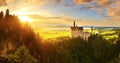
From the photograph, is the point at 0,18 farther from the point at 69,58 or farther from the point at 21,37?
the point at 69,58

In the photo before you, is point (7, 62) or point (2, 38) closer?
point (7, 62)

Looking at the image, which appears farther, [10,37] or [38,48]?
[38,48]

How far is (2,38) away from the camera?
175875mm

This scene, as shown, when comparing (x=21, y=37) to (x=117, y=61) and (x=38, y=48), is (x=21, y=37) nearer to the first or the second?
(x=38, y=48)

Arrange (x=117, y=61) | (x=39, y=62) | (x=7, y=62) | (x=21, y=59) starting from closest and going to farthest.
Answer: (x=7, y=62)
(x=21, y=59)
(x=39, y=62)
(x=117, y=61)

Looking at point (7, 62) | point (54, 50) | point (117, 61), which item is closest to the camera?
point (7, 62)

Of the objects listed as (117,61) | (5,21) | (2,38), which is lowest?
(117,61)

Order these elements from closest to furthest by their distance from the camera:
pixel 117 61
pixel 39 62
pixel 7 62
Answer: pixel 7 62 → pixel 39 62 → pixel 117 61

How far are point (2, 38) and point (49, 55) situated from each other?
118 ft

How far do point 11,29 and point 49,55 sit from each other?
33775 millimetres

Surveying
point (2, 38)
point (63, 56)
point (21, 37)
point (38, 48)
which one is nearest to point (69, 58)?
point (63, 56)

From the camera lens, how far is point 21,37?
630ft

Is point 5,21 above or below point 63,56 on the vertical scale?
above

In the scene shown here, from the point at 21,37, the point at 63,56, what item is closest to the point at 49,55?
the point at 63,56
